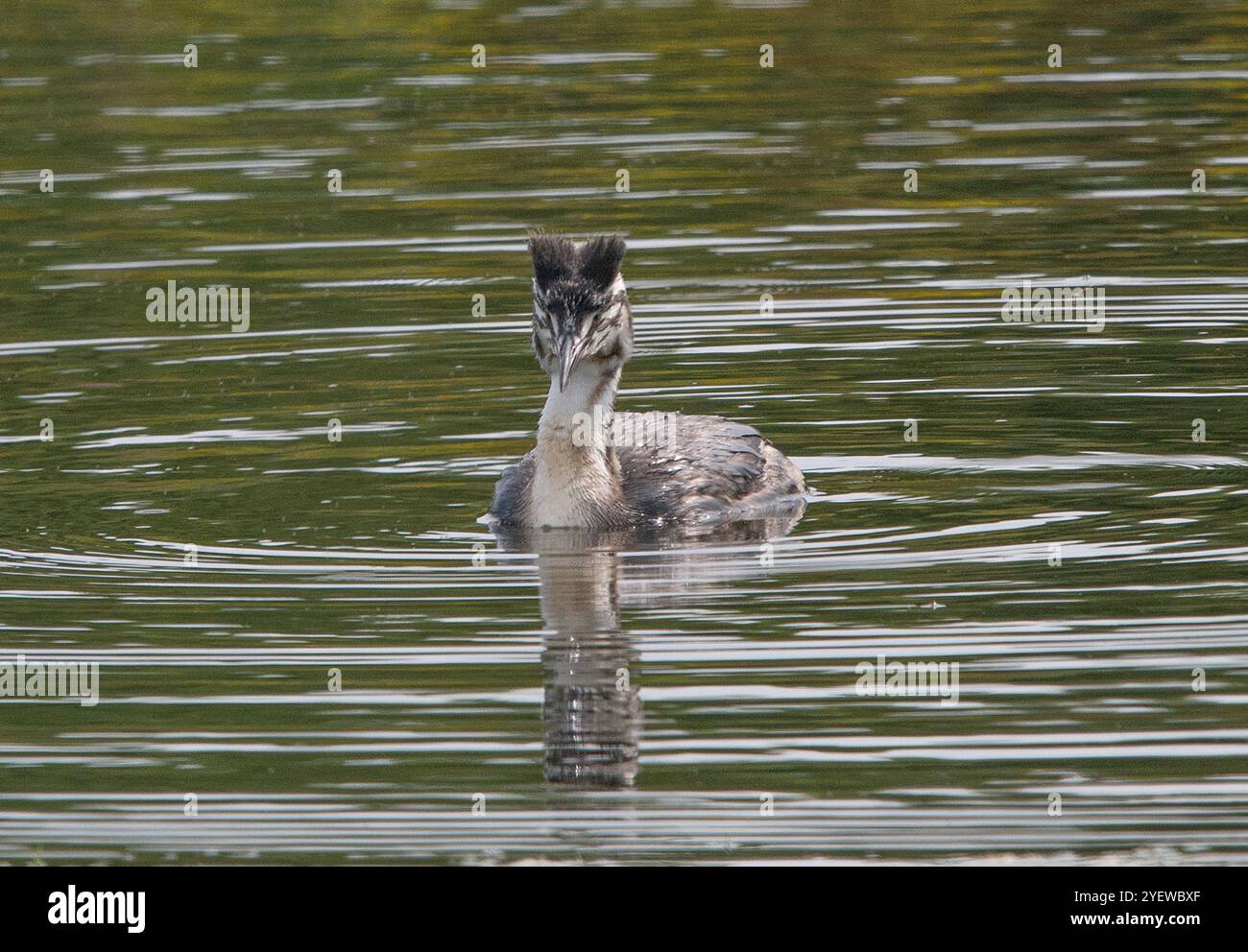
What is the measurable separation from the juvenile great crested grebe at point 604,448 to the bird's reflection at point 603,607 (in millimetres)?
184

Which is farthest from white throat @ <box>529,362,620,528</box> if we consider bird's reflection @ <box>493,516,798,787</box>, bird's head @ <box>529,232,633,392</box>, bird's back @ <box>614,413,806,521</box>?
bird's head @ <box>529,232,633,392</box>

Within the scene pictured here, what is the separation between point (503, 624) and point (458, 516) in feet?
8.39

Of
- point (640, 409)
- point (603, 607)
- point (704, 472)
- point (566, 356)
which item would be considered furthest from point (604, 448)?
point (640, 409)

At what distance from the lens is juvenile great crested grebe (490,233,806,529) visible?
45.1 ft

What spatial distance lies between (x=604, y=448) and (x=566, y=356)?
3.94 ft

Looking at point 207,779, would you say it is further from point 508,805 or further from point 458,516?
point 458,516

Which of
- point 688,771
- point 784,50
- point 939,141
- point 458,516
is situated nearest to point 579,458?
point 458,516

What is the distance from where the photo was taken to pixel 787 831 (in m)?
9.49

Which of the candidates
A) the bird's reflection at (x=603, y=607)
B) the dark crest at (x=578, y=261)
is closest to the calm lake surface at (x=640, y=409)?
the bird's reflection at (x=603, y=607)

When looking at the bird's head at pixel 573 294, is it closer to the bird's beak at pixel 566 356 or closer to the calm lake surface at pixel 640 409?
the bird's beak at pixel 566 356

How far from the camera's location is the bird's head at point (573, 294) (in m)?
13.7

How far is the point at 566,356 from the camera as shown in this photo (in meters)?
13.6

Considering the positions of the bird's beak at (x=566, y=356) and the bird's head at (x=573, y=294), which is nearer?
the bird's beak at (x=566, y=356)

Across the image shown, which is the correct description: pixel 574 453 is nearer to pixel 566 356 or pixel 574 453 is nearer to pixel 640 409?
pixel 566 356
